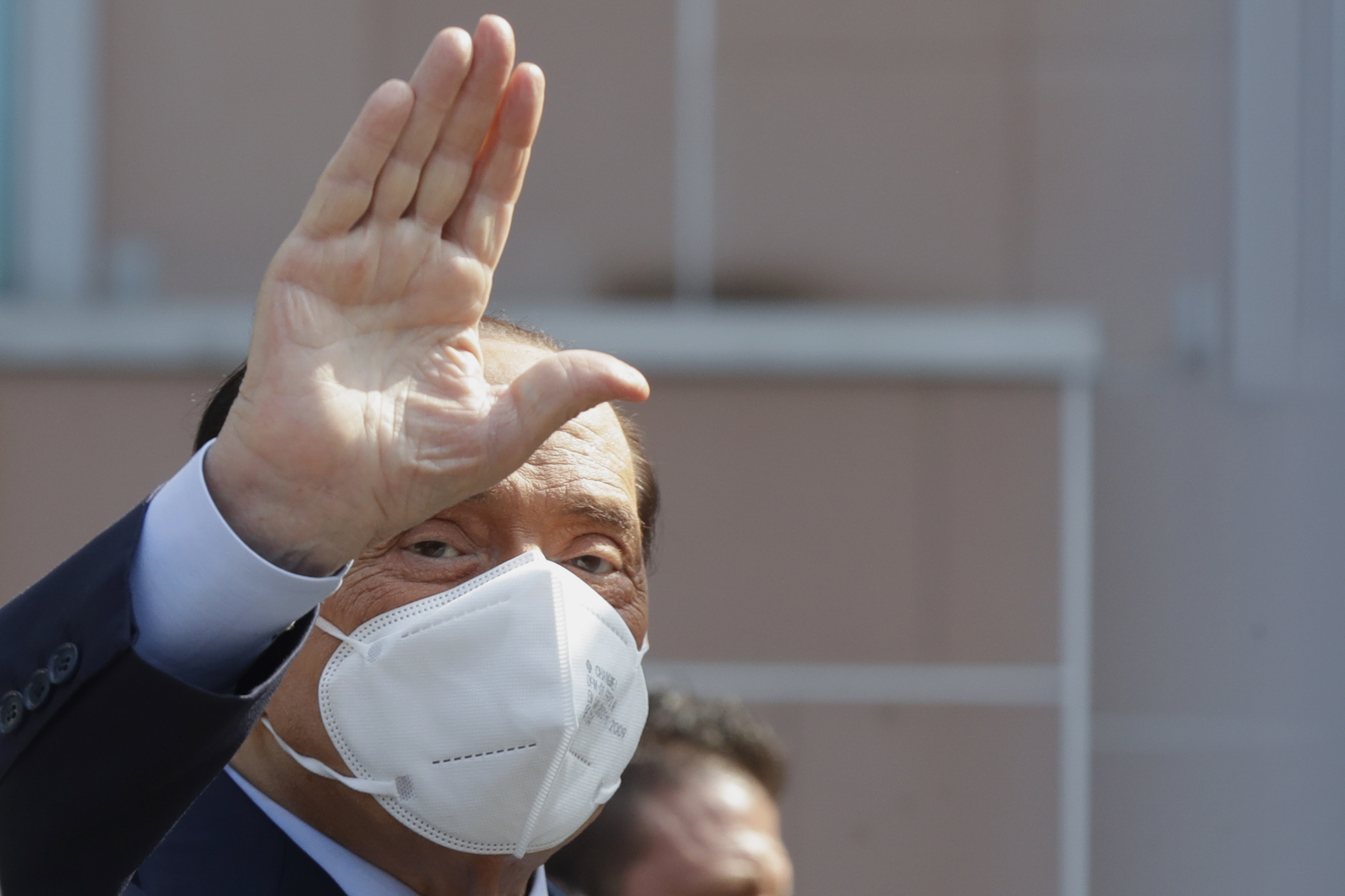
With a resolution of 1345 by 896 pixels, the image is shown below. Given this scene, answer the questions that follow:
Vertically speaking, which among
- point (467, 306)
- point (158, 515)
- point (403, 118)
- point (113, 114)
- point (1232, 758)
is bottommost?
point (1232, 758)

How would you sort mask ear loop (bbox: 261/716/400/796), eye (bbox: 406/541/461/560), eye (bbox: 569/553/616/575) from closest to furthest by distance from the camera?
mask ear loop (bbox: 261/716/400/796)
eye (bbox: 406/541/461/560)
eye (bbox: 569/553/616/575)

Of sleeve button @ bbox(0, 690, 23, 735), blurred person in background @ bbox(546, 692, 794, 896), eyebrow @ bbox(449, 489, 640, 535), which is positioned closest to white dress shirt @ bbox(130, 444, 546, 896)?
sleeve button @ bbox(0, 690, 23, 735)

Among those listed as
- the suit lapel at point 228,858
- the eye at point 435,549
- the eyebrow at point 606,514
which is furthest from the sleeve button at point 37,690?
the eyebrow at point 606,514

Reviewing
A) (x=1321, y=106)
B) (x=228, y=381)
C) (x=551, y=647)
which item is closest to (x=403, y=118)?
(x=551, y=647)

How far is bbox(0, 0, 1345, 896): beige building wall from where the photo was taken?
488 centimetres

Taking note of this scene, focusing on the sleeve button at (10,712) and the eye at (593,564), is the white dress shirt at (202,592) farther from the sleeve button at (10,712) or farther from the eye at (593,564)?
the eye at (593,564)

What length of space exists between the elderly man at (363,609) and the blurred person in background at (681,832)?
596 millimetres

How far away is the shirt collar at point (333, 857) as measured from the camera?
5.92 ft

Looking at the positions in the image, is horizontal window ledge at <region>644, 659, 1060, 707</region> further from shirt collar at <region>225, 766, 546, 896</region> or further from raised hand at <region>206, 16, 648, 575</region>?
raised hand at <region>206, 16, 648, 575</region>

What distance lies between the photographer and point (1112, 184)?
16.4 feet

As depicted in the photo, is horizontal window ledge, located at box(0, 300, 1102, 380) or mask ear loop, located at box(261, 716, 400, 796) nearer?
mask ear loop, located at box(261, 716, 400, 796)

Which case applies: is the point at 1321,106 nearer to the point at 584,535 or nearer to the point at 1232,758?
the point at 1232,758

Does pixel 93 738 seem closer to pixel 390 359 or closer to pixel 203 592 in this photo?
pixel 203 592

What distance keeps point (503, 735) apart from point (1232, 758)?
147 inches
